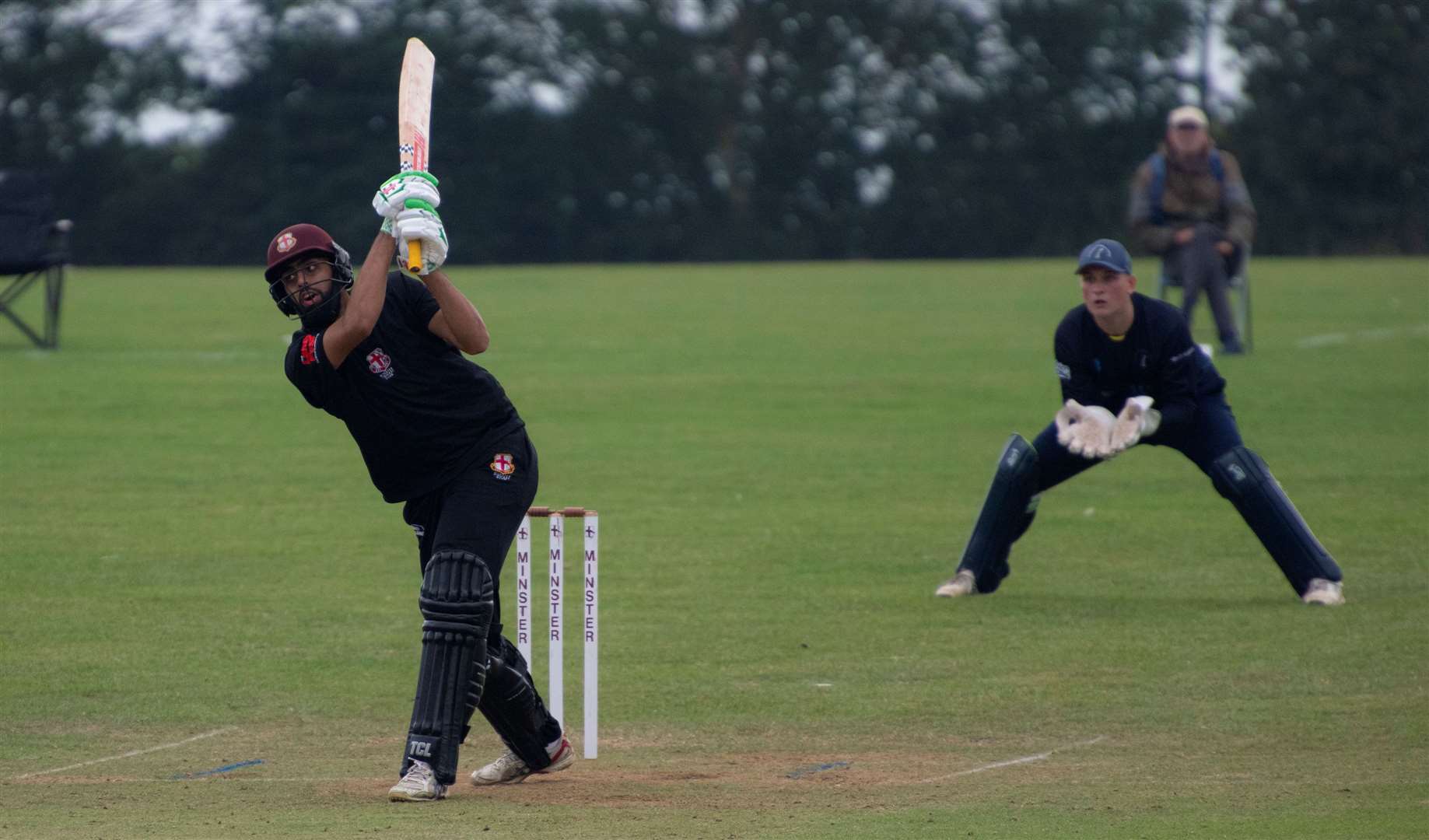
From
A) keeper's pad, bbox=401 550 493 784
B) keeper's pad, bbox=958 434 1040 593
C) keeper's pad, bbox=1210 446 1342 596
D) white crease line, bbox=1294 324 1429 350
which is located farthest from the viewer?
white crease line, bbox=1294 324 1429 350

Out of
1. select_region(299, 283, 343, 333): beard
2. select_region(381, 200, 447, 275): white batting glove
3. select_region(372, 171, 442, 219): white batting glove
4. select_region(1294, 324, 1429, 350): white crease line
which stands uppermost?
select_region(372, 171, 442, 219): white batting glove

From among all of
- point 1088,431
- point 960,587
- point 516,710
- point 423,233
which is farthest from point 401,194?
point 960,587

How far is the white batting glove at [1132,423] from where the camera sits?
9.94 meters

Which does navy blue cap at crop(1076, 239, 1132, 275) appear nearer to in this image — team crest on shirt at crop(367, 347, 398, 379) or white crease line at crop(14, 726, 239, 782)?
team crest on shirt at crop(367, 347, 398, 379)

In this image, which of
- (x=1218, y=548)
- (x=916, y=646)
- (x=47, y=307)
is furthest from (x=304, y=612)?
(x=47, y=307)

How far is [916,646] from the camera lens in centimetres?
962

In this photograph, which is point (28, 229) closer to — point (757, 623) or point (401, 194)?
point (757, 623)

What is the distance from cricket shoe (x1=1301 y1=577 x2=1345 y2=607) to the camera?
10234mm

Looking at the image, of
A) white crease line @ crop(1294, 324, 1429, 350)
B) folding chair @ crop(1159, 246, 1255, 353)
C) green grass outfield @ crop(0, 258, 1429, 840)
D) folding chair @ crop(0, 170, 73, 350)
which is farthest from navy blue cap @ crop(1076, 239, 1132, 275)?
white crease line @ crop(1294, 324, 1429, 350)

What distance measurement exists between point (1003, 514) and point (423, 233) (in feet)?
15.2

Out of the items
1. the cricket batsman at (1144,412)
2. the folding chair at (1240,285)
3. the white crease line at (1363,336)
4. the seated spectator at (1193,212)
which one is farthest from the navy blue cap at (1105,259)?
the white crease line at (1363,336)

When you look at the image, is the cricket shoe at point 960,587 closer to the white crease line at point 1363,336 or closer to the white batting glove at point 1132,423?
the white batting glove at point 1132,423

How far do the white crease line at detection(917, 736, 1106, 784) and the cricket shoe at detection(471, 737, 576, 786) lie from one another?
126 cm

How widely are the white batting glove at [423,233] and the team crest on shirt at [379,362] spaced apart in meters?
0.30
